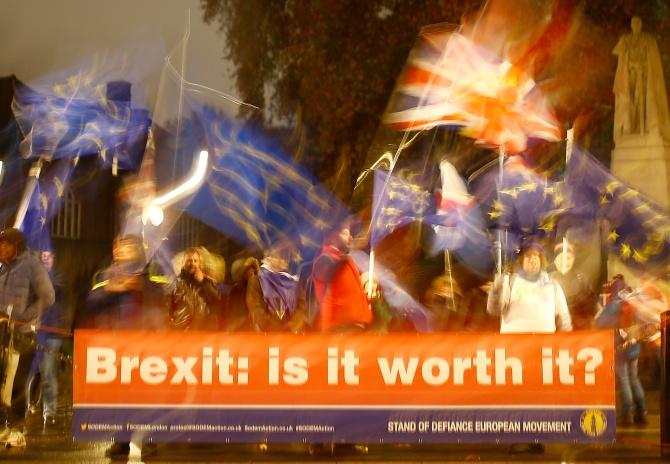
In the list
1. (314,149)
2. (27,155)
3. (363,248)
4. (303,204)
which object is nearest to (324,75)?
(314,149)

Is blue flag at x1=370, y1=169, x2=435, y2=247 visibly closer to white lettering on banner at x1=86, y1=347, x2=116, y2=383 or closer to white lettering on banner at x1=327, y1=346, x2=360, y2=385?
white lettering on banner at x1=327, y1=346, x2=360, y2=385

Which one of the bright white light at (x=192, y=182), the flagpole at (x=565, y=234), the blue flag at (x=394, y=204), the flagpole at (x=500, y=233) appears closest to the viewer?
the flagpole at (x=500, y=233)

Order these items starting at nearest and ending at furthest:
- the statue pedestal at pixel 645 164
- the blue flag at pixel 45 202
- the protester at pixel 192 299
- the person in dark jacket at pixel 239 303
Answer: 1. the protester at pixel 192 299
2. the person in dark jacket at pixel 239 303
3. the blue flag at pixel 45 202
4. the statue pedestal at pixel 645 164

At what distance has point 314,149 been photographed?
21.1 metres

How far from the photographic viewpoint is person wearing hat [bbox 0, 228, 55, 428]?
392 inches

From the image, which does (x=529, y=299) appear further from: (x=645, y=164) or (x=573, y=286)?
(x=645, y=164)

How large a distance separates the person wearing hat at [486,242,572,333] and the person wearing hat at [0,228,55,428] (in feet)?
13.7

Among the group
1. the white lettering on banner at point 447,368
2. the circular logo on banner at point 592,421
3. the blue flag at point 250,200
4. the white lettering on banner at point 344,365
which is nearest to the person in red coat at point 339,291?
the white lettering on banner at point 344,365

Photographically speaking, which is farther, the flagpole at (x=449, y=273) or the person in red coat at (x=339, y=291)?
the flagpole at (x=449, y=273)

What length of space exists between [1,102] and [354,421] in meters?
16.2

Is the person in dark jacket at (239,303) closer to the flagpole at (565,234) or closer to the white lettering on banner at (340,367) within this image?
the white lettering on banner at (340,367)

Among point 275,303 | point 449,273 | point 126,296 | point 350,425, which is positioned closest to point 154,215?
point 275,303

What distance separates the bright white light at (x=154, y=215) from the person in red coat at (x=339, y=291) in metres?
3.66

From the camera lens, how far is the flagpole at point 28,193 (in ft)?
40.5
